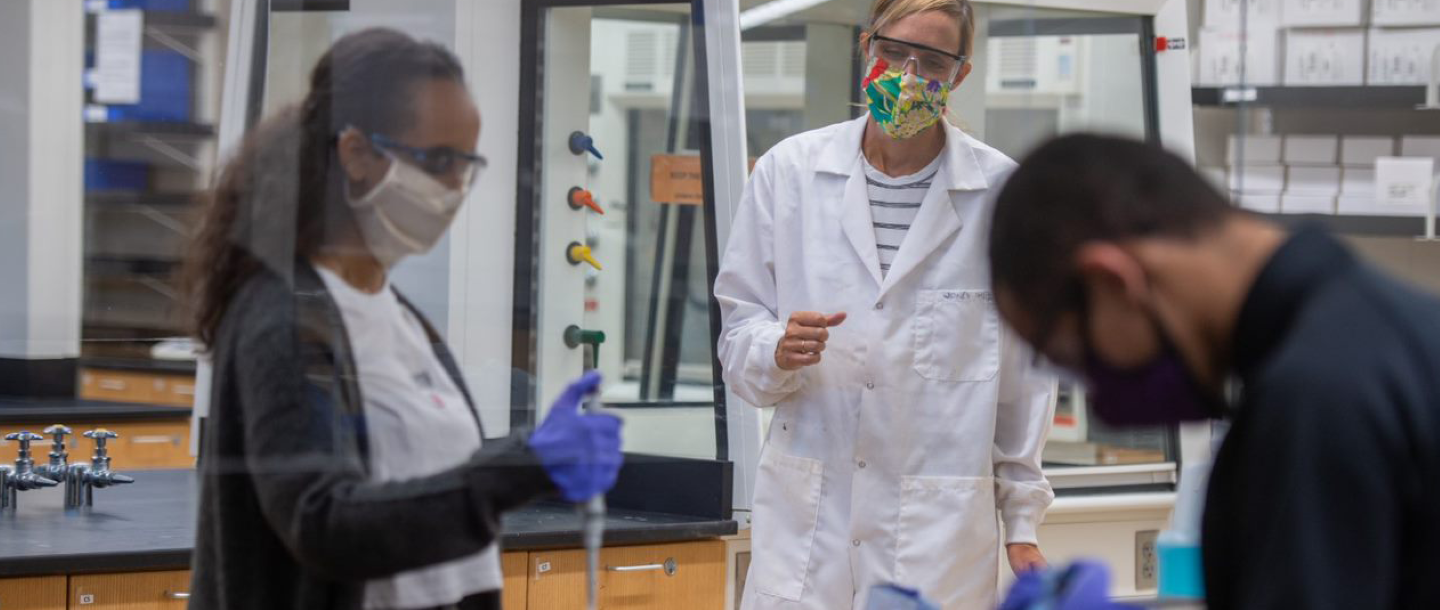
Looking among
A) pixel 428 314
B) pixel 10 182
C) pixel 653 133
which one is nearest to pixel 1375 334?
pixel 428 314

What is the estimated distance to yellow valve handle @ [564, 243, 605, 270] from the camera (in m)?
1.81

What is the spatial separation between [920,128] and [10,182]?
1.13 meters

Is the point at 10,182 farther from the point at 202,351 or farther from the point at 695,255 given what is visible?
the point at 695,255

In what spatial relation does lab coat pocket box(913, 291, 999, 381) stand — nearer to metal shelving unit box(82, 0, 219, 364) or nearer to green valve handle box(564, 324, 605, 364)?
green valve handle box(564, 324, 605, 364)

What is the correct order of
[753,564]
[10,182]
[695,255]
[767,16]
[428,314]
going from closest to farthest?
1. [428,314]
2. [10,182]
3. [753,564]
4. [695,255]
5. [767,16]

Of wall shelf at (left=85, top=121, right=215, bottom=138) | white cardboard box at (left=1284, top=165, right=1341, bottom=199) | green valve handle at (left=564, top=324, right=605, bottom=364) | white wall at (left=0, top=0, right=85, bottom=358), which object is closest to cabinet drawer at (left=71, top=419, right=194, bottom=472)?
white wall at (left=0, top=0, right=85, bottom=358)

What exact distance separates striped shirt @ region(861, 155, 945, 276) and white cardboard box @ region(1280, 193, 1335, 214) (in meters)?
1.99

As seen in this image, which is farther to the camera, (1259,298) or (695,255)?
(695,255)

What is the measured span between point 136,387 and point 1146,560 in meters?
2.28

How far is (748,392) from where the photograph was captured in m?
1.87

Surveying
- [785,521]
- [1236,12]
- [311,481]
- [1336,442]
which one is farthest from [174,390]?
[1236,12]

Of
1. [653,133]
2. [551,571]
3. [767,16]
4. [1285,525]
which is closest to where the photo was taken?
[1285,525]

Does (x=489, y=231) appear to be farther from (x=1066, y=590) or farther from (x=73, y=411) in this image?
(x=73, y=411)

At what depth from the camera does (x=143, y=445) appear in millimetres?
2711
